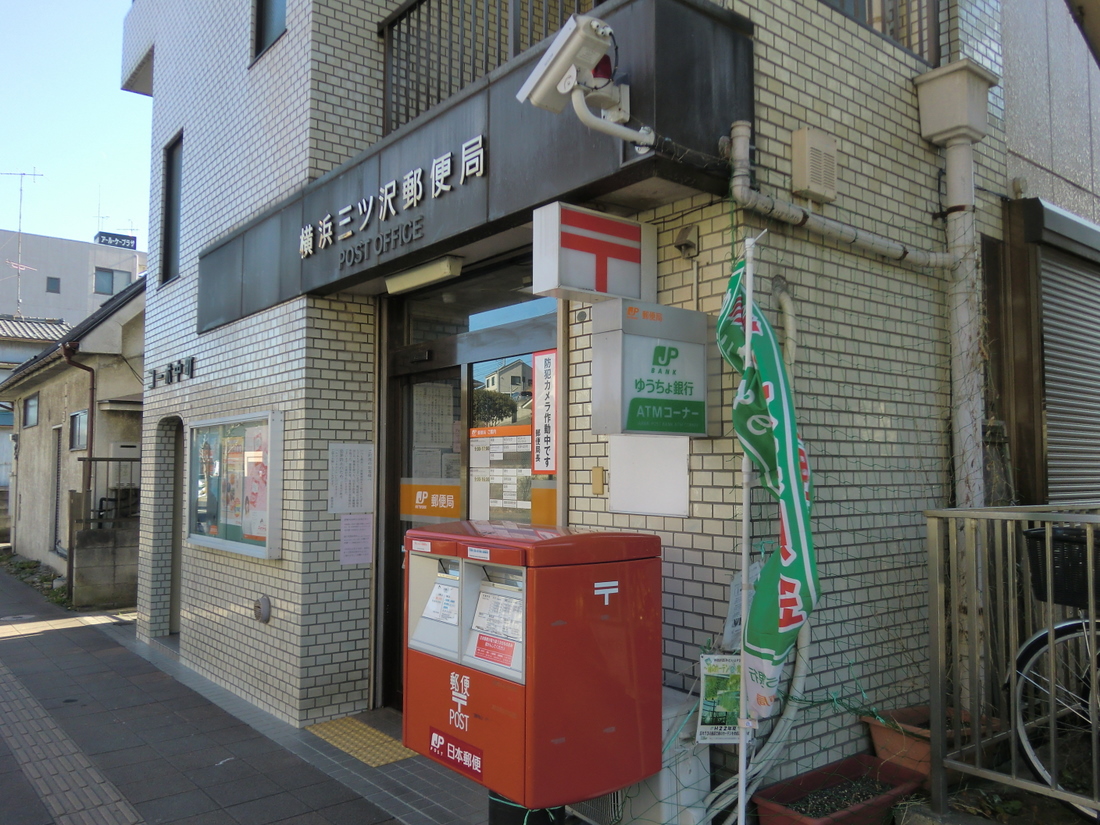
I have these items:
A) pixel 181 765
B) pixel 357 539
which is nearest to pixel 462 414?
pixel 357 539

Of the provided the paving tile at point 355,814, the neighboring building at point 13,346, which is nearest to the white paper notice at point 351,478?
the paving tile at point 355,814

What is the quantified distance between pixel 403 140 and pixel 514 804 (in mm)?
4311

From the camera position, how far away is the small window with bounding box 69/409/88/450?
14.5 metres

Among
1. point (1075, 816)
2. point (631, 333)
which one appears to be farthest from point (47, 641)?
point (1075, 816)

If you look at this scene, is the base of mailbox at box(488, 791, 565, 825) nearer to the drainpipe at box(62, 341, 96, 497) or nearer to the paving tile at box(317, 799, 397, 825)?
the paving tile at box(317, 799, 397, 825)

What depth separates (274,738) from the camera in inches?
249

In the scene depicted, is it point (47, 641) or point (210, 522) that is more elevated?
point (210, 522)

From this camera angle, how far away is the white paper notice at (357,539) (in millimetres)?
6914

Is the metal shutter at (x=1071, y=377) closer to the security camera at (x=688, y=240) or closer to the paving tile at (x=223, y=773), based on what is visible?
the security camera at (x=688, y=240)

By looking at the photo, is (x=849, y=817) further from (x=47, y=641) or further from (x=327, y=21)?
(x=47, y=641)

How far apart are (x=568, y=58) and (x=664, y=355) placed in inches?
56.0

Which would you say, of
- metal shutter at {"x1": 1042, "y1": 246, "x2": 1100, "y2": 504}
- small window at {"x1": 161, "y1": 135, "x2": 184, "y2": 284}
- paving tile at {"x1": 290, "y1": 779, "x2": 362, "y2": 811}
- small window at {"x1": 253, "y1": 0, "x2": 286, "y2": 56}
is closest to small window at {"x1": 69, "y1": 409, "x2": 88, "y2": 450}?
small window at {"x1": 161, "y1": 135, "x2": 184, "y2": 284}

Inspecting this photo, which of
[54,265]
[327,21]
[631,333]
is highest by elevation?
[54,265]

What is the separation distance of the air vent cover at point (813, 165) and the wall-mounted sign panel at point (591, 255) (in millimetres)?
819
